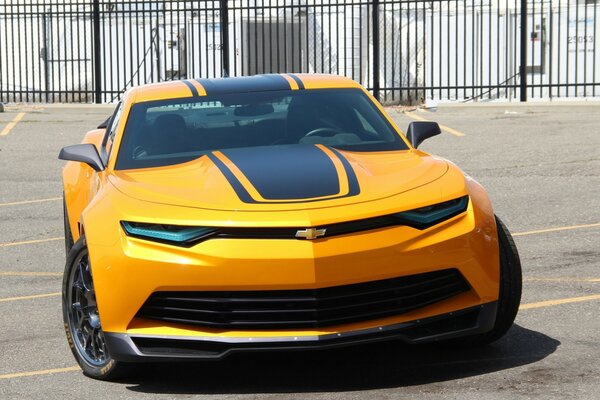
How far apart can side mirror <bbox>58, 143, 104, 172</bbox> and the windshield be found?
14cm

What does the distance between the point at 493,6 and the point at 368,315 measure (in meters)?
21.8

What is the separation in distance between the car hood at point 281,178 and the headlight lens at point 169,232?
156 millimetres

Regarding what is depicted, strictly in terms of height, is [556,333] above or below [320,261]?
below

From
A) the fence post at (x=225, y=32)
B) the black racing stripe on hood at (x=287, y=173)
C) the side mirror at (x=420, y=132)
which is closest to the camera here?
the black racing stripe on hood at (x=287, y=173)

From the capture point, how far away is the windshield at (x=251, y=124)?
7.48m

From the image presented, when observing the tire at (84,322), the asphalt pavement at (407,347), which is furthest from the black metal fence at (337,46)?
the tire at (84,322)

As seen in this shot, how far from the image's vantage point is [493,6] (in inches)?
1063

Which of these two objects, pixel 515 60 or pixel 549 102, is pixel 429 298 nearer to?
pixel 549 102

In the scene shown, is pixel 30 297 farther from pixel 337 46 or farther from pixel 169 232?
pixel 337 46

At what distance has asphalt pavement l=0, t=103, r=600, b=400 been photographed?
240 inches

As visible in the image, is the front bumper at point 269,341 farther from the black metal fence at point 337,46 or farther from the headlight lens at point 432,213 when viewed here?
the black metal fence at point 337,46

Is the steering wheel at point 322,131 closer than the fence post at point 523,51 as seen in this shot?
Yes

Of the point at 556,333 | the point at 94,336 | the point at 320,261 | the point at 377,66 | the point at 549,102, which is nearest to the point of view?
the point at 320,261

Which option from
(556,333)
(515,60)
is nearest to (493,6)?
(515,60)
